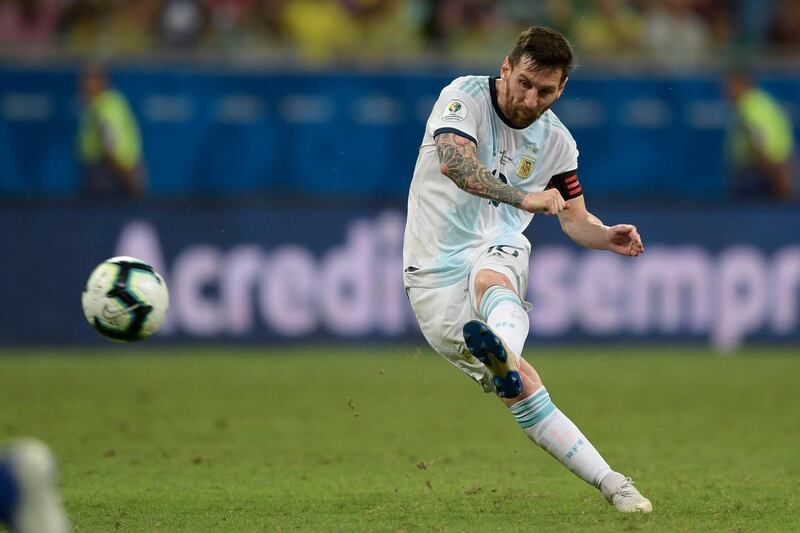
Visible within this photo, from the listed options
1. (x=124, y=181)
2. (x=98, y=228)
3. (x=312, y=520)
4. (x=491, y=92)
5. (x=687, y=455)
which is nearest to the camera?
(x=312, y=520)

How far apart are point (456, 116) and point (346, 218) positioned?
8.10 metres

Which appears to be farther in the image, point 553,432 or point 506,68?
point 506,68

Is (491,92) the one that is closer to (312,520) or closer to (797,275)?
(312,520)

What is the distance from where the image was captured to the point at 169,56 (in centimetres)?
1562

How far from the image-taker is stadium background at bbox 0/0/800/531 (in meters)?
12.4

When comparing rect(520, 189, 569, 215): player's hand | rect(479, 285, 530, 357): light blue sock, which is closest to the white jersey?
rect(479, 285, 530, 357): light blue sock

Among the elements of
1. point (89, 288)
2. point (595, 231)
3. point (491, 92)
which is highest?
point (491, 92)

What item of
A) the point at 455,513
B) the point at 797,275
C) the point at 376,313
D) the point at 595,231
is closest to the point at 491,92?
the point at 595,231

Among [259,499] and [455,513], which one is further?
[259,499]

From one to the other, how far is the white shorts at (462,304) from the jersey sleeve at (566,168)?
17.6 inches

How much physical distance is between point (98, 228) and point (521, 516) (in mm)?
8842

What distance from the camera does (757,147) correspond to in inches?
632

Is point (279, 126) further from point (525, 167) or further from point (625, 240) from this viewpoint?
point (625, 240)

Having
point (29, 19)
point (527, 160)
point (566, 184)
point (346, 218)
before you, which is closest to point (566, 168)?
point (566, 184)
